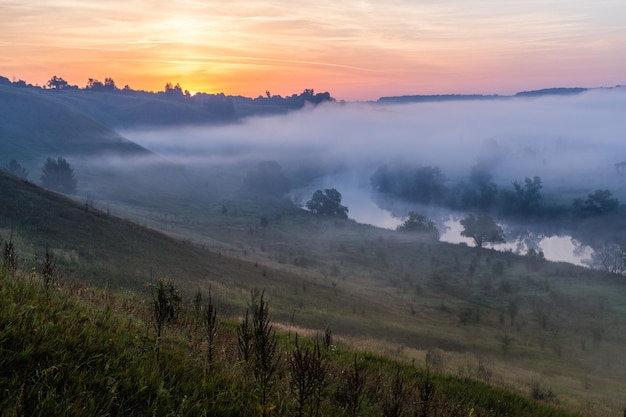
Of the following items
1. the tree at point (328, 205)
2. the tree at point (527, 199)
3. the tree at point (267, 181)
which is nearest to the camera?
the tree at point (328, 205)

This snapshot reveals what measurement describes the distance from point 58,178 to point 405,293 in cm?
8114

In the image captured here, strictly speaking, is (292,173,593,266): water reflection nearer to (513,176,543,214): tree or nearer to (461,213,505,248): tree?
(461,213,505,248): tree

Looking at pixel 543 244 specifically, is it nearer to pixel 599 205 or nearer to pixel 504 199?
pixel 599 205

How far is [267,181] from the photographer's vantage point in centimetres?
17950

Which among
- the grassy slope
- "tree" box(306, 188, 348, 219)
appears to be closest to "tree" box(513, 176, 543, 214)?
"tree" box(306, 188, 348, 219)

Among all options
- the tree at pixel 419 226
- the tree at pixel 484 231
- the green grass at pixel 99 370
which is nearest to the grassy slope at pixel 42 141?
the tree at pixel 419 226

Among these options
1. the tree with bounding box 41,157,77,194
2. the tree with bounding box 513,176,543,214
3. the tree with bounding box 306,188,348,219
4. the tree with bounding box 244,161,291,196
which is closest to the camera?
the tree with bounding box 41,157,77,194

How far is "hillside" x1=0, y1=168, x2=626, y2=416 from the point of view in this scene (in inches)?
1083

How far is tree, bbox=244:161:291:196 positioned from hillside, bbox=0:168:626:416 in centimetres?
8323

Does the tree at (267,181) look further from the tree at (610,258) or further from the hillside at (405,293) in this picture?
the tree at (610,258)

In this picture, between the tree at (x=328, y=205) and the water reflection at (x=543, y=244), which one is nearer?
the water reflection at (x=543, y=244)

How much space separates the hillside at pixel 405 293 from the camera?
2752cm

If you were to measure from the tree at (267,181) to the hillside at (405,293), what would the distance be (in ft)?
273

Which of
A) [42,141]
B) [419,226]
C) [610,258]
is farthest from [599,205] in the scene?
[42,141]
